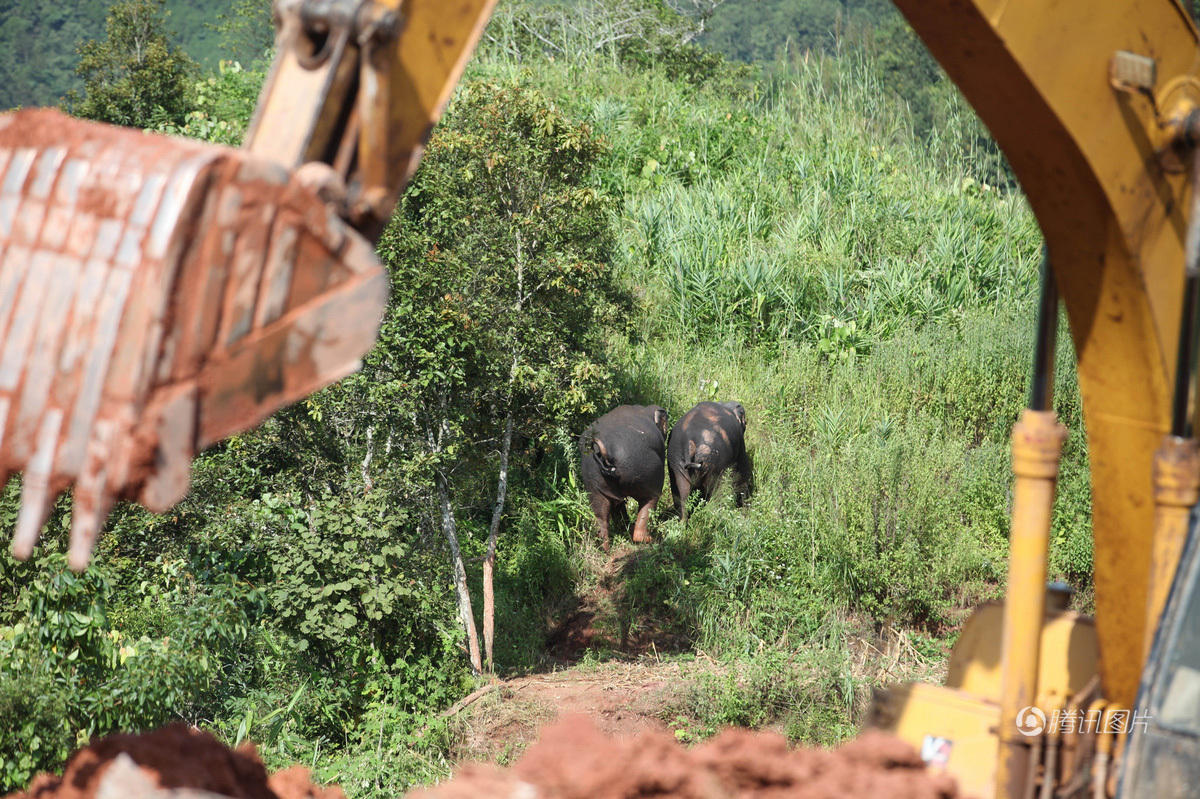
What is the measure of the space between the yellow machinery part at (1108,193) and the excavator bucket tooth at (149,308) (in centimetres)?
151

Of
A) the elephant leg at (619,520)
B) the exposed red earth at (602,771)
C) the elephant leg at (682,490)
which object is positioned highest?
the exposed red earth at (602,771)

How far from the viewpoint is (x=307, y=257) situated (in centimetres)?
209

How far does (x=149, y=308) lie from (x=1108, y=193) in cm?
210

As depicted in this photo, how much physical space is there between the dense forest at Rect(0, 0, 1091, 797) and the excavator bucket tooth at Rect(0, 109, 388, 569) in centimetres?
305

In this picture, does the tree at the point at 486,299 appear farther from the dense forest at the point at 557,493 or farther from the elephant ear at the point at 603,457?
the elephant ear at the point at 603,457

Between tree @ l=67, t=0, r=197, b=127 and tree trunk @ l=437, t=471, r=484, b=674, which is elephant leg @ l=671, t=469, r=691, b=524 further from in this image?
tree @ l=67, t=0, r=197, b=127

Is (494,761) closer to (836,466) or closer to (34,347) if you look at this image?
(836,466)

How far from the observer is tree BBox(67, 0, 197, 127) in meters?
16.2

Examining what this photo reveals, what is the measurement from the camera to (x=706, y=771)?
2795mm

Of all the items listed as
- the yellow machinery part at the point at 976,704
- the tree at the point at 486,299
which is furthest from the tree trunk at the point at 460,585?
the yellow machinery part at the point at 976,704

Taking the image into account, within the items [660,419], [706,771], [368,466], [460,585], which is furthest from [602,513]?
[706,771]

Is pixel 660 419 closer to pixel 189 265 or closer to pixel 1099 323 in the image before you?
pixel 1099 323

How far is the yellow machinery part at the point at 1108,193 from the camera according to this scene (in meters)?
2.59

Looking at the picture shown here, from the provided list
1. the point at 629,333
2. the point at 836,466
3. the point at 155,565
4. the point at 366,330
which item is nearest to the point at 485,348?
the point at 155,565
